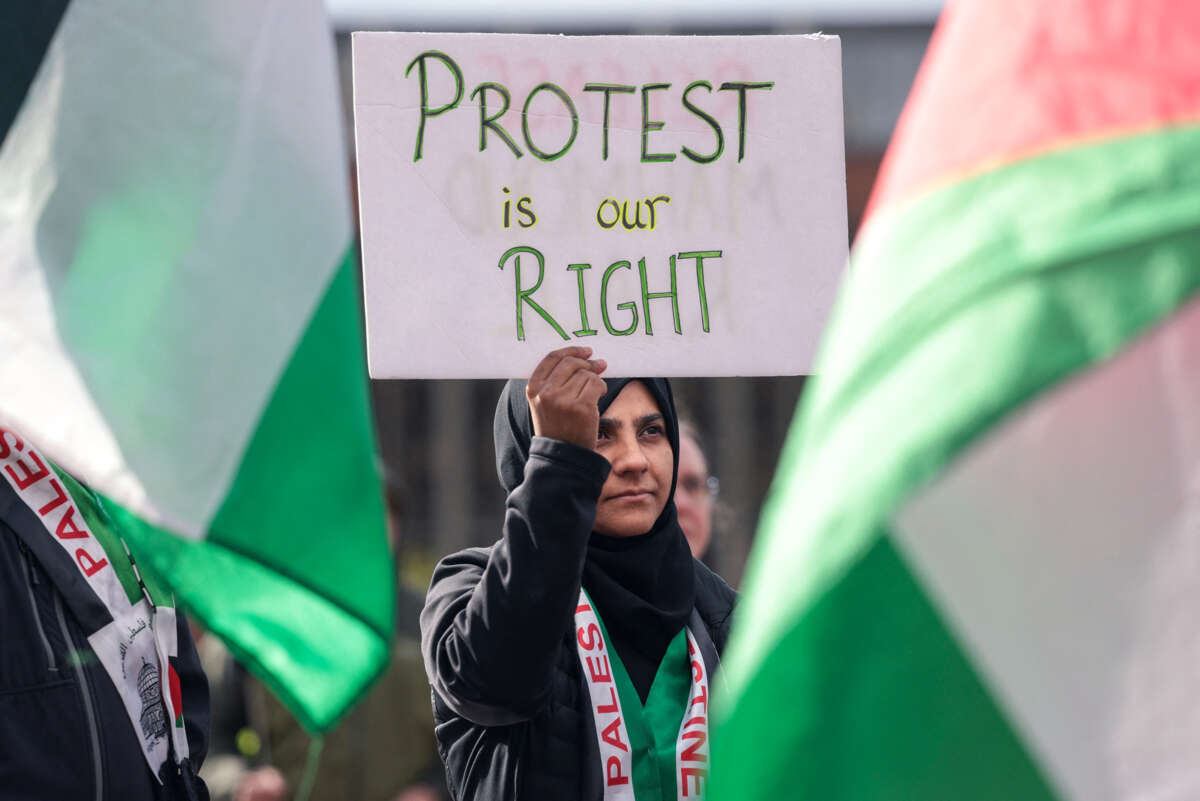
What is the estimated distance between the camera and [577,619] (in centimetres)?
222

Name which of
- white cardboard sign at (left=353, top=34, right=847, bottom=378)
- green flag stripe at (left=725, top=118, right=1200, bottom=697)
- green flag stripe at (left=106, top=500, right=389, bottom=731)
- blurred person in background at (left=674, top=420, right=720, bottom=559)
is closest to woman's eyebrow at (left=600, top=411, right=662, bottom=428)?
white cardboard sign at (left=353, top=34, right=847, bottom=378)

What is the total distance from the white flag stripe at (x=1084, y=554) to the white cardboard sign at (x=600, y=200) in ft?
4.01

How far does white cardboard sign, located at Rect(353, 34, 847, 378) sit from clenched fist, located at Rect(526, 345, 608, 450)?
1.1 inches

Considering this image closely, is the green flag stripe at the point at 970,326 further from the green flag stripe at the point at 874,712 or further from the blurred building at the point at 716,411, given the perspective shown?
the blurred building at the point at 716,411

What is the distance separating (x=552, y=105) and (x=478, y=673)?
796mm

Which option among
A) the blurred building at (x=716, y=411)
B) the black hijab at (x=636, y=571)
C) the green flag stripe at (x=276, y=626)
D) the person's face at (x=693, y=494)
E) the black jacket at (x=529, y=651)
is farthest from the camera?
the blurred building at (x=716, y=411)

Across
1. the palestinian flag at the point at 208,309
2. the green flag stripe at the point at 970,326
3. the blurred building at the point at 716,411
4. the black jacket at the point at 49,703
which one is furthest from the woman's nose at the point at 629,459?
the blurred building at the point at 716,411

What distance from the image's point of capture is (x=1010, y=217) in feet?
3.09

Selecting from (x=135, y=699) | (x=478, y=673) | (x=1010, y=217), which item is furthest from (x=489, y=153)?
(x=1010, y=217)

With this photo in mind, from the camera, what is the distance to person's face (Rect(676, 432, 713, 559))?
3.77 metres

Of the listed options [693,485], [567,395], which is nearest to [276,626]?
[567,395]

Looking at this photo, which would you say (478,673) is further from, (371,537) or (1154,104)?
(1154,104)

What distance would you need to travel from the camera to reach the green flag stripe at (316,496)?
1.32 meters

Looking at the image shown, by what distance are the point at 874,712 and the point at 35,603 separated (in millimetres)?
1277
